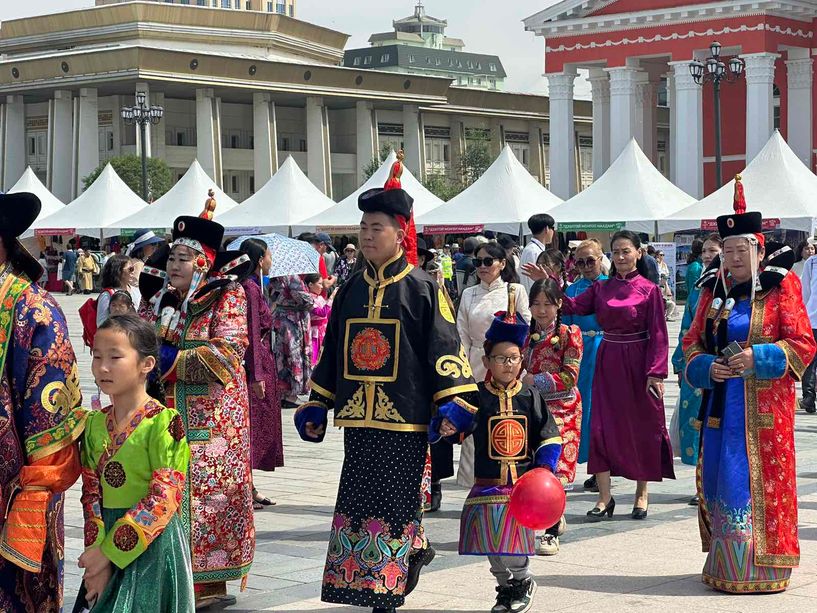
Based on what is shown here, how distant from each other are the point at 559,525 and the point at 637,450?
0.94 m

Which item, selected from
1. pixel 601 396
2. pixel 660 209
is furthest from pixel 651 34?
pixel 601 396

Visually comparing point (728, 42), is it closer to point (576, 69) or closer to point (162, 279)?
point (576, 69)

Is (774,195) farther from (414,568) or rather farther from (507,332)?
(414,568)

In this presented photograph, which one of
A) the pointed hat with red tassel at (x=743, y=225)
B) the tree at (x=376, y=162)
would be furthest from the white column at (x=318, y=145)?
the pointed hat with red tassel at (x=743, y=225)

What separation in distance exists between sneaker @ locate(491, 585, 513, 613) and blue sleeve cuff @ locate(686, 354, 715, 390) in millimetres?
1379

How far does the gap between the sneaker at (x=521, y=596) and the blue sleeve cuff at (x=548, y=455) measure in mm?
491

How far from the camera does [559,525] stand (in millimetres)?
7816

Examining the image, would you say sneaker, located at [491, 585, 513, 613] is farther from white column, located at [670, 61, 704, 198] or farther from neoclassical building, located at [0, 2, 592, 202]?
neoclassical building, located at [0, 2, 592, 202]

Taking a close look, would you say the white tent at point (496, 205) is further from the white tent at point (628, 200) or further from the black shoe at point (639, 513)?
the black shoe at point (639, 513)

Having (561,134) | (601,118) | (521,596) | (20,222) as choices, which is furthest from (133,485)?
(601,118)

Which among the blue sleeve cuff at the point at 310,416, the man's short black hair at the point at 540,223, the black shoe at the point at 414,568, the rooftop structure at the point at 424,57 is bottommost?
the black shoe at the point at 414,568

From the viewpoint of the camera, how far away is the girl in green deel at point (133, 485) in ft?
14.0

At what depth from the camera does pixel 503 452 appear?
6.23 metres

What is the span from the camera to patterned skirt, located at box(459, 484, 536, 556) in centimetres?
602
